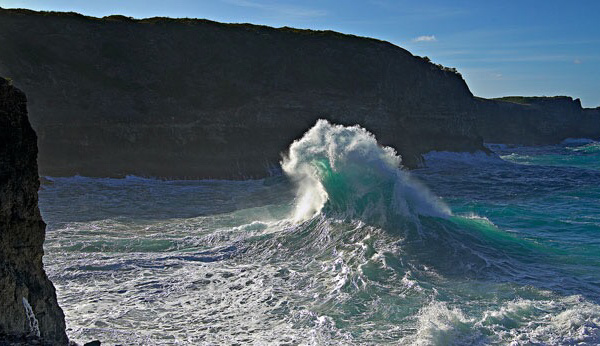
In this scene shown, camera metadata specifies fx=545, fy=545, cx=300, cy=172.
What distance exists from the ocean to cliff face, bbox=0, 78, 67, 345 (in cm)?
155

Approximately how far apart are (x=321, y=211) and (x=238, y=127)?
66.7ft

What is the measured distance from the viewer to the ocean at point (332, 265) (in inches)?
328

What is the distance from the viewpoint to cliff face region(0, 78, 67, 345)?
5.85m

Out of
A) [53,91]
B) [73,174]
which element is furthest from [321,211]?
[53,91]

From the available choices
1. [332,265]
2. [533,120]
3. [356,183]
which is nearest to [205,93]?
[356,183]

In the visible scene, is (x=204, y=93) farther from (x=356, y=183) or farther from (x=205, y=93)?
(x=356, y=183)

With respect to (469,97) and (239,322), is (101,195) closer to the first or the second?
(239,322)

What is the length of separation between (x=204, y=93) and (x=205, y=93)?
9 centimetres

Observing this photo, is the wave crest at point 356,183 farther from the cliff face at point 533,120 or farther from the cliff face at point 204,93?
the cliff face at point 533,120

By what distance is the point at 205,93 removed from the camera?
38094 millimetres

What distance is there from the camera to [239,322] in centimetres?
871

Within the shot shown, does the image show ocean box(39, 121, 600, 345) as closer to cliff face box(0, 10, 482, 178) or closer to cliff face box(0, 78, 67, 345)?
cliff face box(0, 78, 67, 345)

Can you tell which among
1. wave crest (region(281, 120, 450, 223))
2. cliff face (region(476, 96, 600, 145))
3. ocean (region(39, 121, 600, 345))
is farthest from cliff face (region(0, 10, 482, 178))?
cliff face (region(476, 96, 600, 145))

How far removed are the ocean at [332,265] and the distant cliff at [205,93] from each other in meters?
9.58
